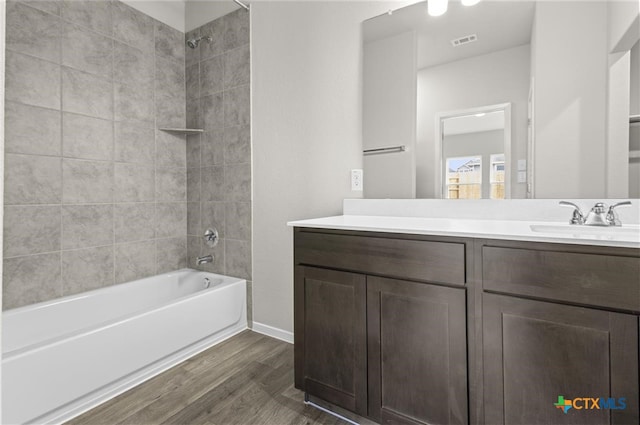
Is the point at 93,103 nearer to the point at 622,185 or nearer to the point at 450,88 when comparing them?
the point at 450,88

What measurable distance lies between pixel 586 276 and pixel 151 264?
270 cm

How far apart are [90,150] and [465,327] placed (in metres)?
2.48

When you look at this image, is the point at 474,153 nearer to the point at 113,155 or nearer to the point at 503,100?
the point at 503,100

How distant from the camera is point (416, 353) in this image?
1239mm

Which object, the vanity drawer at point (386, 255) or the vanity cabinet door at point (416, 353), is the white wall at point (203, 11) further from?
the vanity cabinet door at point (416, 353)

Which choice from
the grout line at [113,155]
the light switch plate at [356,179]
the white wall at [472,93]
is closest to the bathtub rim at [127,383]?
the grout line at [113,155]

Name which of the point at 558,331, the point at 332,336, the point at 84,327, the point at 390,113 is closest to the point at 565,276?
the point at 558,331

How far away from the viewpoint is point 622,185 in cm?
133

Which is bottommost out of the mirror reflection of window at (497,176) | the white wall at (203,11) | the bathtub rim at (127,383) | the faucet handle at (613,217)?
the bathtub rim at (127,383)

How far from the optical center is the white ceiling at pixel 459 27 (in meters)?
1.53

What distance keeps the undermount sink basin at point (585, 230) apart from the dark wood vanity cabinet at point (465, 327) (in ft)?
0.85

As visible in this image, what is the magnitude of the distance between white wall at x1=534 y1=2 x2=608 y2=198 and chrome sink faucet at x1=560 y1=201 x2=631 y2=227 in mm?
102

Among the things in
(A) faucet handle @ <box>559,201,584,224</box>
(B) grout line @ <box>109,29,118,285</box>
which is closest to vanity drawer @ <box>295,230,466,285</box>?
(A) faucet handle @ <box>559,201,584,224</box>

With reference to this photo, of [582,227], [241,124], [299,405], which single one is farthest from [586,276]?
[241,124]
